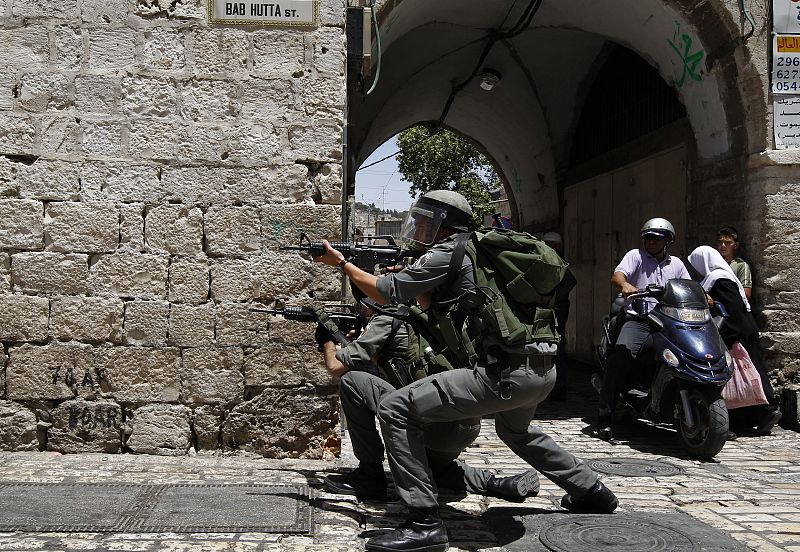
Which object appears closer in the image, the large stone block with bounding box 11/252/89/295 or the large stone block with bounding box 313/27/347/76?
the large stone block with bounding box 11/252/89/295

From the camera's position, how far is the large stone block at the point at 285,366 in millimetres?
5344

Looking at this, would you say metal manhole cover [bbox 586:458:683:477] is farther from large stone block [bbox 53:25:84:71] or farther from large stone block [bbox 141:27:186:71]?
large stone block [bbox 53:25:84:71]

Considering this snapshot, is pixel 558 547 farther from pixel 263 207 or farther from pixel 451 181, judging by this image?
pixel 451 181

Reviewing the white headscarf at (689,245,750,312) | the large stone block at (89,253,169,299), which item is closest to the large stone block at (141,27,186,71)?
the large stone block at (89,253,169,299)

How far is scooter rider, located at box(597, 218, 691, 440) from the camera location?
21.5 feet

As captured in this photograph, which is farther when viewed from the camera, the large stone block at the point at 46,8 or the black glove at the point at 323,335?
the large stone block at the point at 46,8

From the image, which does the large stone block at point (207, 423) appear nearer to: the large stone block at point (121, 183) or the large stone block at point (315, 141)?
the large stone block at point (121, 183)

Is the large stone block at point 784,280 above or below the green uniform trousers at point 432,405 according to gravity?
above

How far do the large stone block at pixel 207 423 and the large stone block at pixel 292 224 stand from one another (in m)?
1.07

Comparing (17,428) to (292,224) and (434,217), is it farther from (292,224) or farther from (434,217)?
(434,217)

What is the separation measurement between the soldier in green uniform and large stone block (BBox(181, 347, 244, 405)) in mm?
887

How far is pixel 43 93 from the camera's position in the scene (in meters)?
5.32

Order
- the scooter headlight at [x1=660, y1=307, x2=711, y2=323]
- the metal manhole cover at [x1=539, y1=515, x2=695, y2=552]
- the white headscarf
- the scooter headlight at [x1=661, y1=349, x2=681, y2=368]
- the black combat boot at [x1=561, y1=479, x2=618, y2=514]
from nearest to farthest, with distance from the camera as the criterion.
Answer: the metal manhole cover at [x1=539, y1=515, x2=695, y2=552] < the black combat boot at [x1=561, y1=479, x2=618, y2=514] < the scooter headlight at [x1=661, y1=349, x2=681, y2=368] < the scooter headlight at [x1=660, y1=307, x2=711, y2=323] < the white headscarf

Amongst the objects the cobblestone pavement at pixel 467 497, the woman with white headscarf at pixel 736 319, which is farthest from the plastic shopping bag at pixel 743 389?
the cobblestone pavement at pixel 467 497
